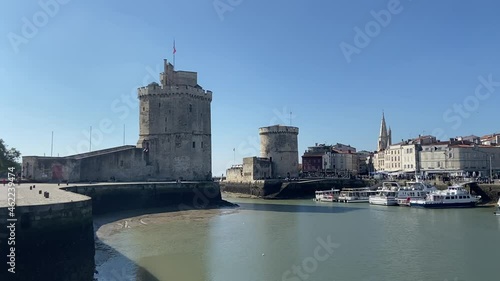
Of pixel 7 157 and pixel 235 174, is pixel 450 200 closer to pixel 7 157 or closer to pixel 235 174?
pixel 235 174

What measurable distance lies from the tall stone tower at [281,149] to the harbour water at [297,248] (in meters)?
29.9

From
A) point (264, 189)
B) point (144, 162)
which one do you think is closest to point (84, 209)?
point (144, 162)

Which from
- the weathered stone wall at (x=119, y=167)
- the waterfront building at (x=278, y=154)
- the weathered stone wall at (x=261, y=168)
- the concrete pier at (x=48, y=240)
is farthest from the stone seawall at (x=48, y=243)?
the waterfront building at (x=278, y=154)

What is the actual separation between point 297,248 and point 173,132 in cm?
2495

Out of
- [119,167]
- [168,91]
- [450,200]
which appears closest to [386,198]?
[450,200]

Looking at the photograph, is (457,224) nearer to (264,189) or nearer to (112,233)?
(112,233)

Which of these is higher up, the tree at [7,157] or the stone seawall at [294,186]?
the tree at [7,157]

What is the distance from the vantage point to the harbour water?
15688 millimetres

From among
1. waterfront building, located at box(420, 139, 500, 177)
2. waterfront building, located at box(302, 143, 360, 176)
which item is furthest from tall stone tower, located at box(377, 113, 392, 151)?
waterfront building, located at box(420, 139, 500, 177)

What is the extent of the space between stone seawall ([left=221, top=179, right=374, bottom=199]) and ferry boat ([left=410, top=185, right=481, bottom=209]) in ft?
57.8

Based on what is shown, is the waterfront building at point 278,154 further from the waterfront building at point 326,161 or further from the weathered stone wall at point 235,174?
the waterfront building at point 326,161

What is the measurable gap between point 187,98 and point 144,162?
746cm

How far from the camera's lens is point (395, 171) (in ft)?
241

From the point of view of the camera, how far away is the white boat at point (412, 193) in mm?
41375
